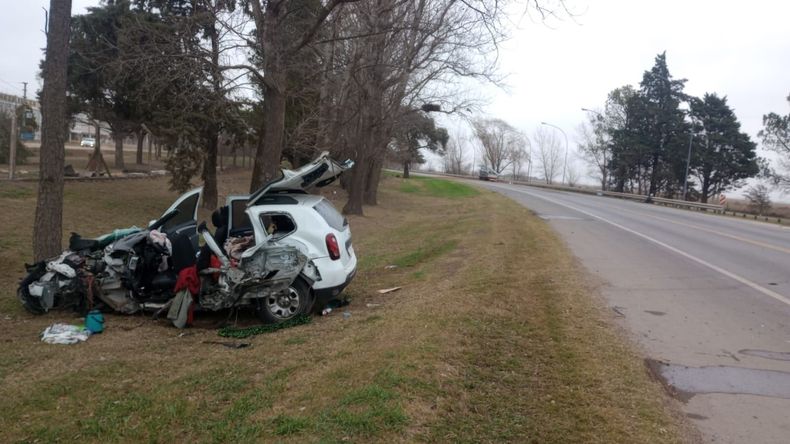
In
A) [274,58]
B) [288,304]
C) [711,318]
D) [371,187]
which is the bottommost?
[288,304]

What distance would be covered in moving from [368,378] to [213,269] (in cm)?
306

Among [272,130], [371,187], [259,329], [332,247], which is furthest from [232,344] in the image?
[371,187]

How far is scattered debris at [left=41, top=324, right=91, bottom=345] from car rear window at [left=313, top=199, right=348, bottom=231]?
290 cm

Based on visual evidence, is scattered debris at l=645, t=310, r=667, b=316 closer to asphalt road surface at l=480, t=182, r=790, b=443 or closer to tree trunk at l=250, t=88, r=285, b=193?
asphalt road surface at l=480, t=182, r=790, b=443

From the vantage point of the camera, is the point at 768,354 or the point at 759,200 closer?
the point at 768,354

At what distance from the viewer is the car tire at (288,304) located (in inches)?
277

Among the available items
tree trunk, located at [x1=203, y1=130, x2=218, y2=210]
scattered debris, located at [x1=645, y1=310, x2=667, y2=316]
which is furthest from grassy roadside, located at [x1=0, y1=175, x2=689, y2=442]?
tree trunk, located at [x1=203, y1=130, x2=218, y2=210]

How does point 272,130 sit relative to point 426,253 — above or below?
above

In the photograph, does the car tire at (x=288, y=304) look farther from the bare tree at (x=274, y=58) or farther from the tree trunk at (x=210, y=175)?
the tree trunk at (x=210, y=175)

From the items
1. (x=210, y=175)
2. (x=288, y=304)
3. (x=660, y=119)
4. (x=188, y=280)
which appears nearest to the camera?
(x=188, y=280)

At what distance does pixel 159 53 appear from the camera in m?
11.9

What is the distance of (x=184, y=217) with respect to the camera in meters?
8.10

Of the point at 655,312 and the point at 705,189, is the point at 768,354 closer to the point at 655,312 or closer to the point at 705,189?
the point at 655,312

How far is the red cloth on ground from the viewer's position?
6.81 m
